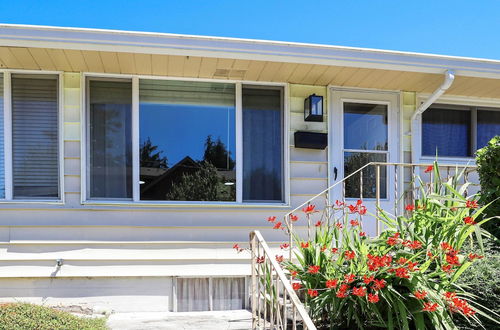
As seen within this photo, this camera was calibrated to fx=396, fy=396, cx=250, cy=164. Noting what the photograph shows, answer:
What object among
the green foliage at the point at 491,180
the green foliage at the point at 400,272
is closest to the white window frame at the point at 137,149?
the green foliage at the point at 400,272

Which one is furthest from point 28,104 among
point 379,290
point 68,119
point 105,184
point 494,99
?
A: point 494,99

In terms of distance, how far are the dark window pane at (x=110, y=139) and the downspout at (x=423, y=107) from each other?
361cm

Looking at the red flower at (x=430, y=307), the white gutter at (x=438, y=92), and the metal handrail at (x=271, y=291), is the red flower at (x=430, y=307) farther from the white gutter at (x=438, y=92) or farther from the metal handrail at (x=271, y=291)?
the white gutter at (x=438, y=92)

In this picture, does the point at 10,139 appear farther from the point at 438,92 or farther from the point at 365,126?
the point at 438,92

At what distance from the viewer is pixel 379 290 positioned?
2691 millimetres

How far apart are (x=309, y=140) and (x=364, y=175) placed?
94 cm

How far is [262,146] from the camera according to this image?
4.86 metres

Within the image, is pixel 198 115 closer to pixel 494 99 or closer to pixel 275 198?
pixel 275 198

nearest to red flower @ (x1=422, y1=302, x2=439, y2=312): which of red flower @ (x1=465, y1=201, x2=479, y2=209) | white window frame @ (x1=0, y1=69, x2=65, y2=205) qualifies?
→ red flower @ (x1=465, y1=201, x2=479, y2=209)

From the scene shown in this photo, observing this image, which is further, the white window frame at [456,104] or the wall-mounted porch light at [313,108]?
the white window frame at [456,104]

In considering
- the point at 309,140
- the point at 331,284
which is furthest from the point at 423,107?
the point at 331,284

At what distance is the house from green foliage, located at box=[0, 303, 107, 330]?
2.47 feet

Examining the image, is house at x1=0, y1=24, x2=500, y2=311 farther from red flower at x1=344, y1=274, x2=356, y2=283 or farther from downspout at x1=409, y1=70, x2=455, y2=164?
red flower at x1=344, y1=274, x2=356, y2=283

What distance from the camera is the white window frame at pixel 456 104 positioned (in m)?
5.32
